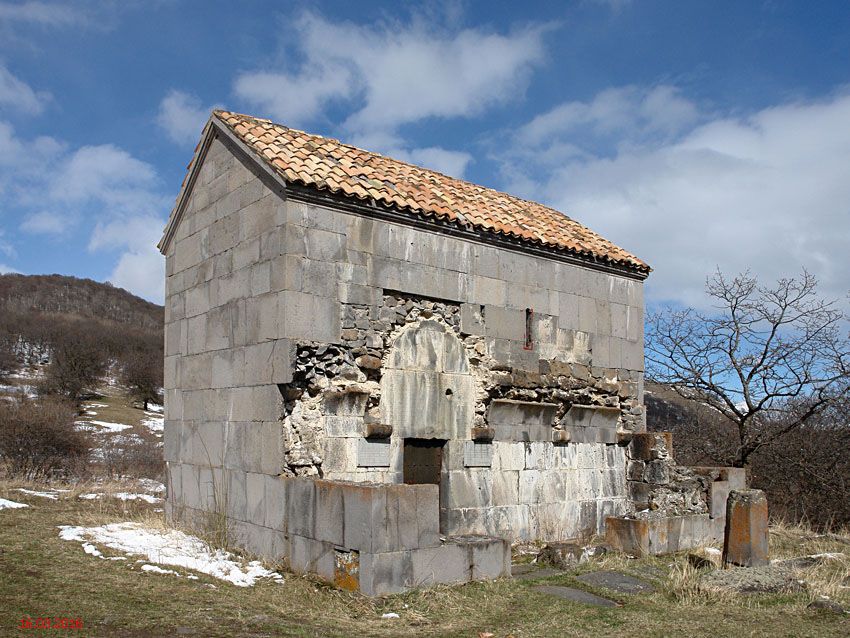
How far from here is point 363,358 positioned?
906 centimetres

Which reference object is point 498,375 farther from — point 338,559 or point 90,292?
point 90,292

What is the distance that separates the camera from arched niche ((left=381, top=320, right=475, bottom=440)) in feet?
30.8

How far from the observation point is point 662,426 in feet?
67.6

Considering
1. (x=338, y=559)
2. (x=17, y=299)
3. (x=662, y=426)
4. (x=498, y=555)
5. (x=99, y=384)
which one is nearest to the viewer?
(x=338, y=559)

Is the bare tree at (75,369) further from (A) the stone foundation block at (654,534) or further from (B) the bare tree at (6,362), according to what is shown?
(A) the stone foundation block at (654,534)

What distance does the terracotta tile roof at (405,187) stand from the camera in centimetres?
938

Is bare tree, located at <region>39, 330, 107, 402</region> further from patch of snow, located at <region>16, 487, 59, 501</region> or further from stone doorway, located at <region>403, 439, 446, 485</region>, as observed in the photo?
stone doorway, located at <region>403, 439, 446, 485</region>

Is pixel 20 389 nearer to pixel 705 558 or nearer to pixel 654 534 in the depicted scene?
pixel 654 534

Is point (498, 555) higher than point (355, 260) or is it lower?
lower

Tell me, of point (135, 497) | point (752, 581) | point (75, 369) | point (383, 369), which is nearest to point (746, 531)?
point (752, 581)

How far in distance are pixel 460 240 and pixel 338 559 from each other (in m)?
4.72

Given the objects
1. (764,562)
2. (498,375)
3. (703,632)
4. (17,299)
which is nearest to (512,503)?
(498,375)
